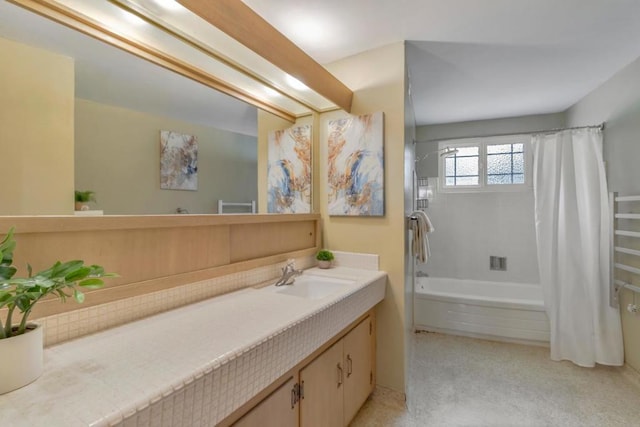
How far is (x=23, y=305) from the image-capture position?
0.75 m

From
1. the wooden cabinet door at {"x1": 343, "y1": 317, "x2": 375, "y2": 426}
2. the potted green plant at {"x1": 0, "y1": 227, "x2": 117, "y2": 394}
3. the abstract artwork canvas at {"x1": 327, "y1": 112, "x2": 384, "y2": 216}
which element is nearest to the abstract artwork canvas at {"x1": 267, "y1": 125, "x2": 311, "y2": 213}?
the abstract artwork canvas at {"x1": 327, "y1": 112, "x2": 384, "y2": 216}

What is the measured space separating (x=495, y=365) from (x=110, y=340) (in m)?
2.85

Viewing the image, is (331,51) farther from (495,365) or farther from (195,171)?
(495,365)

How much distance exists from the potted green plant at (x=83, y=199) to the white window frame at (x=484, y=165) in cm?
369

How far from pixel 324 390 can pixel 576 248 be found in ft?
8.29

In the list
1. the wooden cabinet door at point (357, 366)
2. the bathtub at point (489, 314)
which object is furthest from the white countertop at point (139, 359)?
the bathtub at point (489, 314)

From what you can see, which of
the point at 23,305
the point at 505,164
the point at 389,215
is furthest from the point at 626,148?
the point at 23,305

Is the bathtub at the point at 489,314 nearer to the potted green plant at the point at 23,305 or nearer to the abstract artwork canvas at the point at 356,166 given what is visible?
the abstract artwork canvas at the point at 356,166

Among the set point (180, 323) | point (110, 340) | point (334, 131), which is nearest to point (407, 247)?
point (334, 131)

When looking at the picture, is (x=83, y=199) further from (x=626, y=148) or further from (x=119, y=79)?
(x=626, y=148)

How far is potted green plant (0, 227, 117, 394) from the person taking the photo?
0.70 meters

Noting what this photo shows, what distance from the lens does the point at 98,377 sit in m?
0.77

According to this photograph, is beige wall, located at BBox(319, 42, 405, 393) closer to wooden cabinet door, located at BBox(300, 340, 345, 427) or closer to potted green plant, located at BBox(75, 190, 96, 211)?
wooden cabinet door, located at BBox(300, 340, 345, 427)

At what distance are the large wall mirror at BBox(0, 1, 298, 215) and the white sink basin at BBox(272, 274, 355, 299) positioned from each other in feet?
2.28
